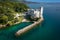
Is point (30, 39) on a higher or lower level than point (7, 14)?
lower

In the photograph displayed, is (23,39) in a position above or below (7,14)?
below

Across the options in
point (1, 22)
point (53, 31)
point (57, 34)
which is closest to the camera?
point (57, 34)

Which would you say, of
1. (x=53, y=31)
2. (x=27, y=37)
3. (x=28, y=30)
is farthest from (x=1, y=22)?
(x=53, y=31)

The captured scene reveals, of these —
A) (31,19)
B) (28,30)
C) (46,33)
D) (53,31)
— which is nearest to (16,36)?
(28,30)

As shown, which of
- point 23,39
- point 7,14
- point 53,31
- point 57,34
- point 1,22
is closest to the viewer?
point 23,39

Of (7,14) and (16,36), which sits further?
(7,14)

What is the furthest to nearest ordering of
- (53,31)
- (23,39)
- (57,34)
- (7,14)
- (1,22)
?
(7,14) → (1,22) → (53,31) → (57,34) → (23,39)

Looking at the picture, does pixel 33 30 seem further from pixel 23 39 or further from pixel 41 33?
pixel 23 39

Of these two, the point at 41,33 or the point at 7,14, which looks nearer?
the point at 41,33

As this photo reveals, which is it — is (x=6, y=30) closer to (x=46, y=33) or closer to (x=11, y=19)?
(x=11, y=19)
